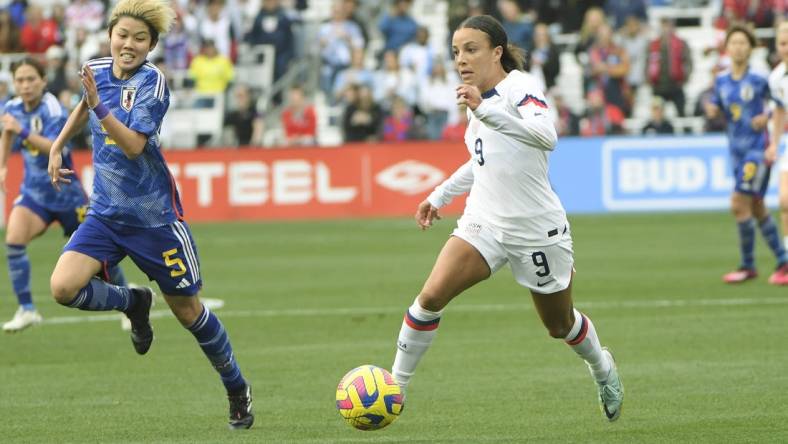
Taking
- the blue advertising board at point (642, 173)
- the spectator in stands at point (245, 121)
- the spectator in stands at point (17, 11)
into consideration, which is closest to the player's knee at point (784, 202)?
the blue advertising board at point (642, 173)

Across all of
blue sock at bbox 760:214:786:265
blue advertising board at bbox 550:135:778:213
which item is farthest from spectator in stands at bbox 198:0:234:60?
blue sock at bbox 760:214:786:265

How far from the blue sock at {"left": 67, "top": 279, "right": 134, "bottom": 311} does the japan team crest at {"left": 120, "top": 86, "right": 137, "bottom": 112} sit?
1023 mm

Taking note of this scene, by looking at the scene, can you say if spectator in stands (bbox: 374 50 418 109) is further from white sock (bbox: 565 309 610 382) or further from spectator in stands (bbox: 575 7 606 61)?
white sock (bbox: 565 309 610 382)

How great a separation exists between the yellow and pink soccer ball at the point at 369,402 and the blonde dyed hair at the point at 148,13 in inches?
88.6

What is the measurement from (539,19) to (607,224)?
790cm

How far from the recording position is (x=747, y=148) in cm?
1551

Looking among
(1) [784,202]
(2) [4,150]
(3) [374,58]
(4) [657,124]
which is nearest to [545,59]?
(4) [657,124]

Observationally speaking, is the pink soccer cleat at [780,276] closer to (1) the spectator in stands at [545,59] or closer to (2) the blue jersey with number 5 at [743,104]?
(2) the blue jersey with number 5 at [743,104]

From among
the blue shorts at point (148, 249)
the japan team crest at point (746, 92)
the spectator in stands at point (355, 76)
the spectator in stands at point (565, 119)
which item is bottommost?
the spectator in stands at point (565, 119)

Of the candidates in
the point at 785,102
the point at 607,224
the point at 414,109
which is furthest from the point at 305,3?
the point at 785,102

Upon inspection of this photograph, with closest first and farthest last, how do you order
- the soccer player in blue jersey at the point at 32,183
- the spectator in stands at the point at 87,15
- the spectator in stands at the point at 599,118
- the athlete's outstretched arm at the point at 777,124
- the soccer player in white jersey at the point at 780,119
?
1. the soccer player in blue jersey at the point at 32,183
2. the soccer player in white jersey at the point at 780,119
3. the athlete's outstretched arm at the point at 777,124
4. the spectator in stands at the point at 599,118
5. the spectator in stands at the point at 87,15

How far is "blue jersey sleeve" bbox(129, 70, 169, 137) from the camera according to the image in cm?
773

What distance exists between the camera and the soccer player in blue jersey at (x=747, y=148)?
1527cm

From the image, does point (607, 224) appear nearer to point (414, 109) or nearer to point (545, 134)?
point (414, 109)
